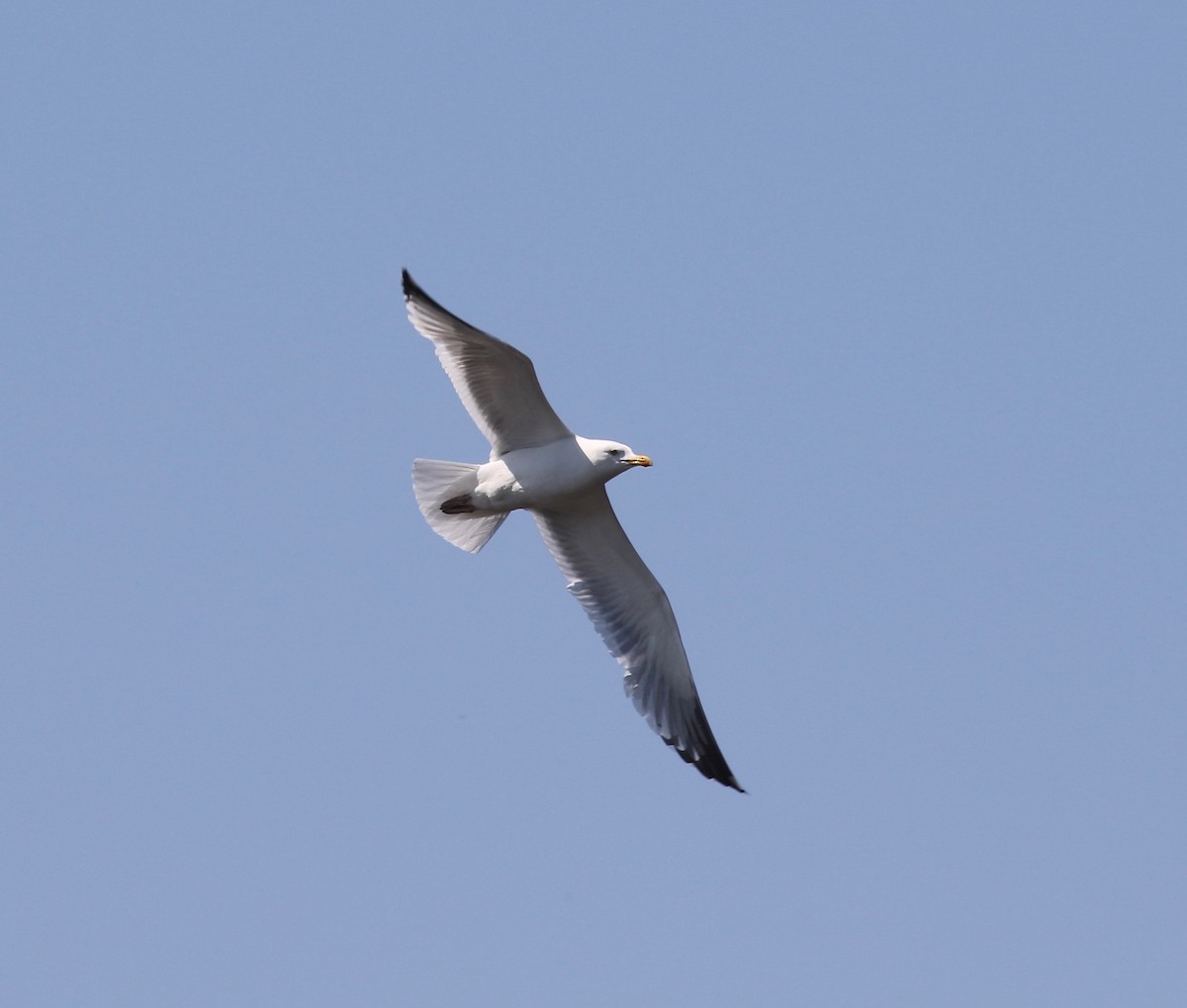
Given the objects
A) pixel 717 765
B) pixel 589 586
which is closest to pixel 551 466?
pixel 589 586

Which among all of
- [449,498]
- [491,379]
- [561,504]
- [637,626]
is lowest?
[637,626]

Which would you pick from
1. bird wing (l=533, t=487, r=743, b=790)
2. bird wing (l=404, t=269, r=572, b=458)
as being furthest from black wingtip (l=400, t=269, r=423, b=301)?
bird wing (l=533, t=487, r=743, b=790)

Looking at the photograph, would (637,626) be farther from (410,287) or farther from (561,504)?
(410,287)

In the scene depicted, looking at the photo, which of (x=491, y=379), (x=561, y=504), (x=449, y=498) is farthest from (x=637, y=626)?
(x=491, y=379)

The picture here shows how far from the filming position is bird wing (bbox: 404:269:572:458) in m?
10.3

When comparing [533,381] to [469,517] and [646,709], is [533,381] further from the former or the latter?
[646,709]

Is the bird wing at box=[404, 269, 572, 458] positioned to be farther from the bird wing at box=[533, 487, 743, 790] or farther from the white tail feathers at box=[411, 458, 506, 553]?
the bird wing at box=[533, 487, 743, 790]

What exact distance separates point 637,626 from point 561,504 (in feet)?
3.58

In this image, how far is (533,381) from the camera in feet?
34.1

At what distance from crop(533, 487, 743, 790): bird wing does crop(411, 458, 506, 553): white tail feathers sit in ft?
2.01

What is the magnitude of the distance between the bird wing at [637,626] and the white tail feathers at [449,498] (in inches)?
24.1

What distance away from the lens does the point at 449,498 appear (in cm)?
1088

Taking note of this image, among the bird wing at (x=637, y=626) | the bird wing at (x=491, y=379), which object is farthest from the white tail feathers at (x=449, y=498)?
the bird wing at (x=637, y=626)

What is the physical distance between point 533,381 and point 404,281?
99 centimetres
